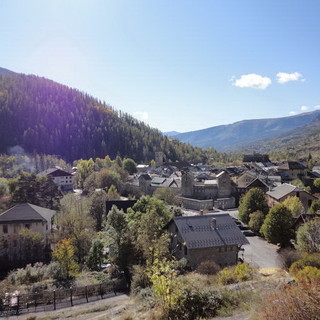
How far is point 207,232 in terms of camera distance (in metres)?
30.0

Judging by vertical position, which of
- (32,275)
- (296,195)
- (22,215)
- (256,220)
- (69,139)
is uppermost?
(69,139)

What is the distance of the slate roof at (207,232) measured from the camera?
1142 inches

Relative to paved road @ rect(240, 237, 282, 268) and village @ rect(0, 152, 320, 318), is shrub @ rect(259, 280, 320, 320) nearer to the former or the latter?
village @ rect(0, 152, 320, 318)

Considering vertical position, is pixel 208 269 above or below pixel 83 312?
above

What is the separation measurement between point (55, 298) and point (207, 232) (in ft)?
49.7

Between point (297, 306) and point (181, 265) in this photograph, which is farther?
point (181, 265)

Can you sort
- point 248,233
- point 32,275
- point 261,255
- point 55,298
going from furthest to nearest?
1. point 248,233
2. point 261,255
3. point 32,275
4. point 55,298

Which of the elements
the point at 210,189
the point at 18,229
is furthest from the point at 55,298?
the point at 210,189

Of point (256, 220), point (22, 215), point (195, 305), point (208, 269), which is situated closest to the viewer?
point (195, 305)

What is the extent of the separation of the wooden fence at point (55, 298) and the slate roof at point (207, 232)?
8020 mm

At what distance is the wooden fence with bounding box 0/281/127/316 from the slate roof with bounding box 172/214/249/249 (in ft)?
26.3

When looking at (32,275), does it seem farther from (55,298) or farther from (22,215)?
(22,215)

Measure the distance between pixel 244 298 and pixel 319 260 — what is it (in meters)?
10.4

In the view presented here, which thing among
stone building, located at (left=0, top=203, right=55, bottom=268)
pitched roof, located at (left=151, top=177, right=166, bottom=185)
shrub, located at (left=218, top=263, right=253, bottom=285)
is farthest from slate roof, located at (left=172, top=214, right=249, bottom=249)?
pitched roof, located at (left=151, top=177, right=166, bottom=185)
